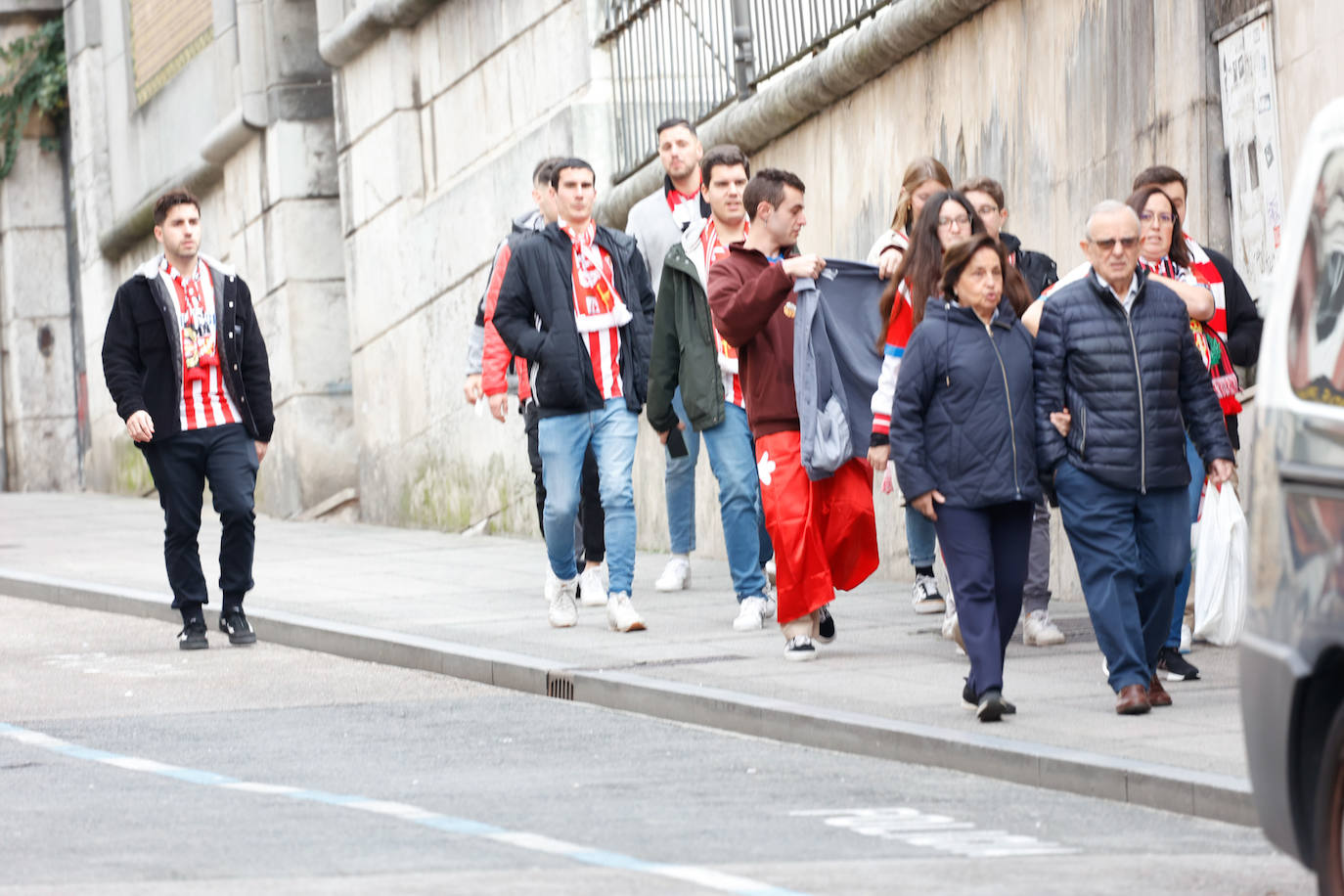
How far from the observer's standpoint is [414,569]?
1434 centimetres

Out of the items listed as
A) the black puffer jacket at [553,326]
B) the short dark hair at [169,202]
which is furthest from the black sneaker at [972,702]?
the short dark hair at [169,202]

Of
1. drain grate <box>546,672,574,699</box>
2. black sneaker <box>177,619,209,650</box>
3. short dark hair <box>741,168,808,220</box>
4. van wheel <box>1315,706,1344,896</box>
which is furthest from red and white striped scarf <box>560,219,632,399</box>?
van wheel <box>1315,706,1344,896</box>

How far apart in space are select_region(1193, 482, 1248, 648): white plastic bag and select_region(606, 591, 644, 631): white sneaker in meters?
2.74

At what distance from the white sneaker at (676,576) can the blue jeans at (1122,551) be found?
4545 mm

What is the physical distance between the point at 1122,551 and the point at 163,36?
1687 centimetres

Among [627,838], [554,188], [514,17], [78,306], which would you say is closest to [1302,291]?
[627,838]

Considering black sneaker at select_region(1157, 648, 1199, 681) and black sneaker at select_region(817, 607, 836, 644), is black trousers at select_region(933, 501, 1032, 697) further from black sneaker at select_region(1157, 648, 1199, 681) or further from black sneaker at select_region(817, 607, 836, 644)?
black sneaker at select_region(817, 607, 836, 644)

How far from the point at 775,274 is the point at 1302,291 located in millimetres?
4105

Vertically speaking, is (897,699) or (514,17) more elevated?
(514,17)

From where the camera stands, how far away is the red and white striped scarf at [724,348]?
10.4 meters

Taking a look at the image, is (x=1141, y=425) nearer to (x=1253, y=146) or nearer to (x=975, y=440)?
(x=975, y=440)

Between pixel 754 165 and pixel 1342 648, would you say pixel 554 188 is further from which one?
pixel 1342 648

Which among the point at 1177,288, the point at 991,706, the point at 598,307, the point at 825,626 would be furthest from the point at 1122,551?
the point at 598,307

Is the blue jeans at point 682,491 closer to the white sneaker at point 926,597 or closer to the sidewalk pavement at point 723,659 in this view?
the sidewalk pavement at point 723,659
